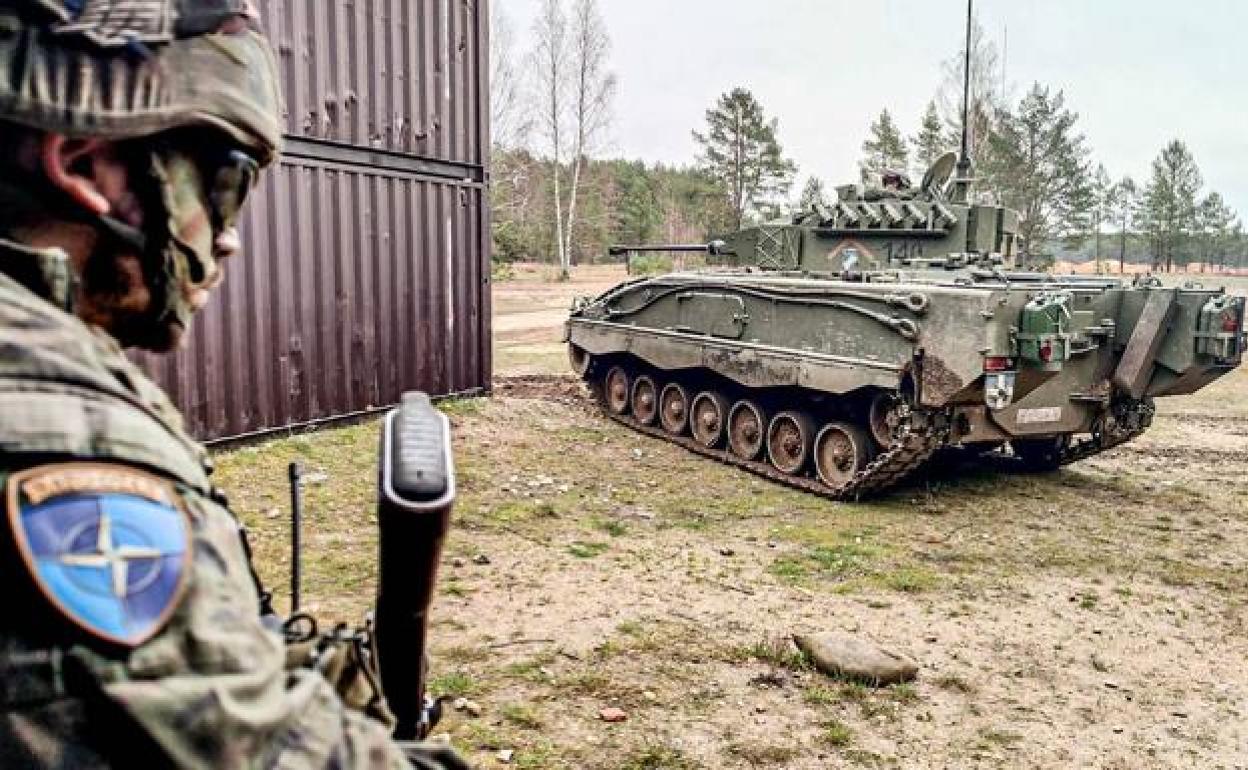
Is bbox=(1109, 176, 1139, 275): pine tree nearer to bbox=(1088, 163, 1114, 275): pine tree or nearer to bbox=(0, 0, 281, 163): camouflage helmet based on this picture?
bbox=(1088, 163, 1114, 275): pine tree

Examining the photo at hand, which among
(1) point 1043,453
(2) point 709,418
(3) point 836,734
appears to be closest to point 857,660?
(3) point 836,734

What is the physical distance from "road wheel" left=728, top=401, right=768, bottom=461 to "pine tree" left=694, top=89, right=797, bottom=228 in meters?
33.7

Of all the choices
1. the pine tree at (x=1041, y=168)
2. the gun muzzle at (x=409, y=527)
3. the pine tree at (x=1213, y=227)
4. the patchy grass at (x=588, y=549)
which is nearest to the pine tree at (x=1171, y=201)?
the pine tree at (x=1213, y=227)

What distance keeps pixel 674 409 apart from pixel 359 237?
135 inches

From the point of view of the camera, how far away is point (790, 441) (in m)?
9.05

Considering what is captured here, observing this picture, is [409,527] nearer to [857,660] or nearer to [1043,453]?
[857,660]

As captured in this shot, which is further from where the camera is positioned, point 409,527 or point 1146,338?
point 1146,338

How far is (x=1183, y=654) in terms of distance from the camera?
5293mm

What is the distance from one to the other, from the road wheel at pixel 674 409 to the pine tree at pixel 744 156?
107 ft

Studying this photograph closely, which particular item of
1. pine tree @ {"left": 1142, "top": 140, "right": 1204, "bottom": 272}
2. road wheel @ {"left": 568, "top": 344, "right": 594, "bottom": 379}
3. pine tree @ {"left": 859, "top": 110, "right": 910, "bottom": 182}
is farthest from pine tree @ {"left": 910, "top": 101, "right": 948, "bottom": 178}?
road wheel @ {"left": 568, "top": 344, "right": 594, "bottom": 379}

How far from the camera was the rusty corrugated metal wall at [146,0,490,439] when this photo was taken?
8.16 m

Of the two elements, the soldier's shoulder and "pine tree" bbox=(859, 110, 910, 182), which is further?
"pine tree" bbox=(859, 110, 910, 182)

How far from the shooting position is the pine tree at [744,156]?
43.0 m

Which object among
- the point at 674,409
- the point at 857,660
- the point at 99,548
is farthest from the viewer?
the point at 674,409
